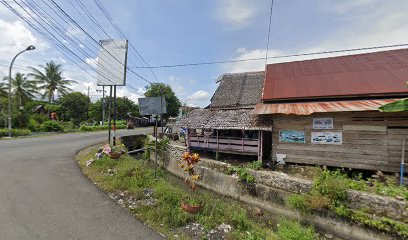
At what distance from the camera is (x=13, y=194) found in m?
6.86

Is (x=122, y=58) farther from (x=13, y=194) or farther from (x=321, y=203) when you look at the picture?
(x=321, y=203)

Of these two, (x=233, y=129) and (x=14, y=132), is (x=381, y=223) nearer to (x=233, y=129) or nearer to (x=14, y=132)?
(x=233, y=129)

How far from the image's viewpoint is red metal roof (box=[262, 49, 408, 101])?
11.3 meters

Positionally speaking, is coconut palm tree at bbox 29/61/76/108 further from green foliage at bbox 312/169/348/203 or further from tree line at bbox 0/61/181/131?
green foliage at bbox 312/169/348/203

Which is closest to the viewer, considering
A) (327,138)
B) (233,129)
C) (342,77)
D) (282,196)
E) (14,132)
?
(282,196)

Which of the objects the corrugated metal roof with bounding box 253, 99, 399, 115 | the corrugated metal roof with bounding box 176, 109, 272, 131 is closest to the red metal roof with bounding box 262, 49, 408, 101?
the corrugated metal roof with bounding box 253, 99, 399, 115

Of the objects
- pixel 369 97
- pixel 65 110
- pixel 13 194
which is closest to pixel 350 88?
pixel 369 97

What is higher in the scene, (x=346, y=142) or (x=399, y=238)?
(x=346, y=142)

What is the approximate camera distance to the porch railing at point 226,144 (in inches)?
549

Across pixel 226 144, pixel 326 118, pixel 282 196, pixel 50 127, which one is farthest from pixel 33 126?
pixel 326 118

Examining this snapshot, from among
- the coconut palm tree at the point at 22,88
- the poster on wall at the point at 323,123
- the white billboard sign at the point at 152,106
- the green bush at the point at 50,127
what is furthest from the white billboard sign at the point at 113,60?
the coconut palm tree at the point at 22,88

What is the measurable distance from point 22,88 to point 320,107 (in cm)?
4326

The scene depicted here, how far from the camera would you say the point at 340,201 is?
7.37m

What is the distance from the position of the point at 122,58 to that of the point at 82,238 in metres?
10.9
